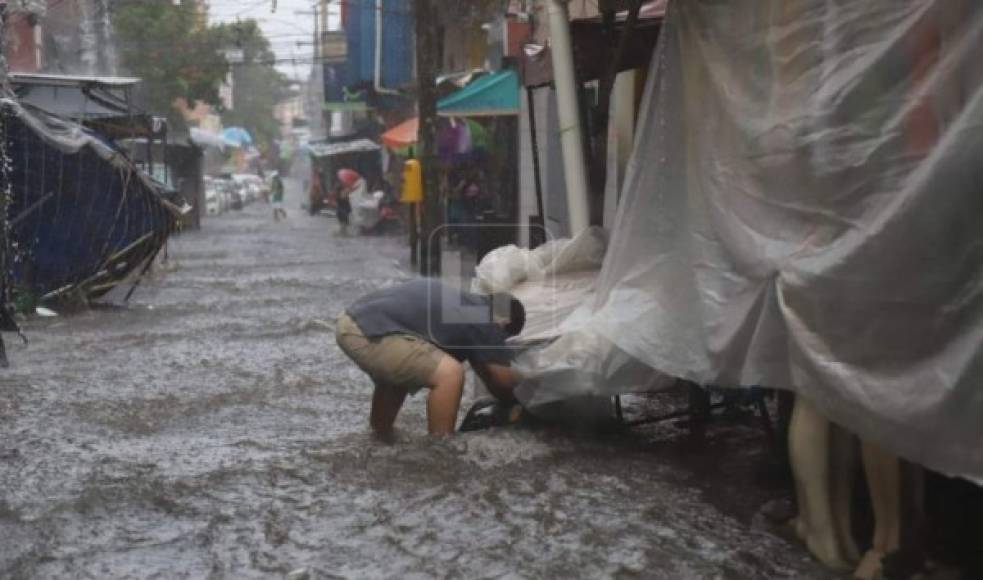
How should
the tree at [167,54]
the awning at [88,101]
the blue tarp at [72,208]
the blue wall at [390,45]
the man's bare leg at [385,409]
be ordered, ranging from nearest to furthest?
1. the man's bare leg at [385,409]
2. the blue tarp at [72,208]
3. the awning at [88,101]
4. the blue wall at [390,45]
5. the tree at [167,54]

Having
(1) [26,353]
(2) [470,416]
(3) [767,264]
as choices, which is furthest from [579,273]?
(1) [26,353]

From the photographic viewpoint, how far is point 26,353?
36.8 feet

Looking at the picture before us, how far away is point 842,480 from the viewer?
15.0 feet

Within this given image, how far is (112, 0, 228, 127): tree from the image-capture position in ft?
118

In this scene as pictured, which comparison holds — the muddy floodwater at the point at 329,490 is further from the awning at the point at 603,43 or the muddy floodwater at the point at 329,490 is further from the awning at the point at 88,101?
the awning at the point at 88,101

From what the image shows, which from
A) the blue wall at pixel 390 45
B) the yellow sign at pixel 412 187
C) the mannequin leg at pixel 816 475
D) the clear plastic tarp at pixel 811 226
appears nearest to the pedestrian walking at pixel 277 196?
the blue wall at pixel 390 45

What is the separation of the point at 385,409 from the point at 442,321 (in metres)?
0.81

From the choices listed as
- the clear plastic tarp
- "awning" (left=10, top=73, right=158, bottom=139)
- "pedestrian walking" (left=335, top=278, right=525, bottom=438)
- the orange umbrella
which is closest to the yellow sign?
"awning" (left=10, top=73, right=158, bottom=139)

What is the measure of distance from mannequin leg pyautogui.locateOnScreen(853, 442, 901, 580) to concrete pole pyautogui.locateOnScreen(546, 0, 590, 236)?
11.6 feet

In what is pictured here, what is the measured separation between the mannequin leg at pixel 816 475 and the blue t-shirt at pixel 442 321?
2.12 m

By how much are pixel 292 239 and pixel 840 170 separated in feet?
87.0

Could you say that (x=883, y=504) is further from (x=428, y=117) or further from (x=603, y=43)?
(x=428, y=117)

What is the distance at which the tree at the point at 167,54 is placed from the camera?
36.0 metres
